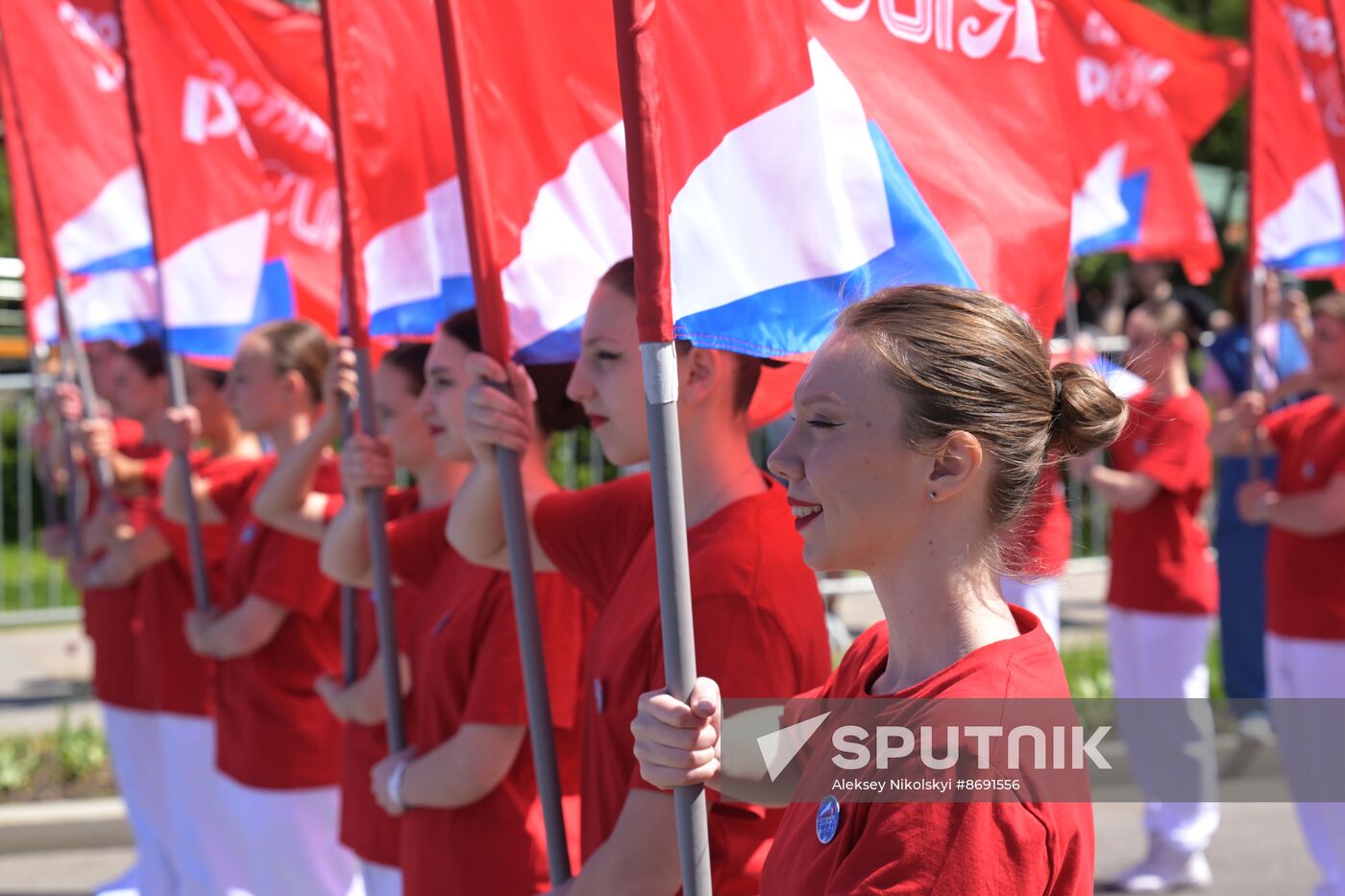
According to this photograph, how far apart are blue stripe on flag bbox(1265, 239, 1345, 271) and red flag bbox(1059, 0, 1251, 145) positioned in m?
1.98

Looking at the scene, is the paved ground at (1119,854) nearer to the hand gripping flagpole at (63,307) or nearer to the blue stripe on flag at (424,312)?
the hand gripping flagpole at (63,307)

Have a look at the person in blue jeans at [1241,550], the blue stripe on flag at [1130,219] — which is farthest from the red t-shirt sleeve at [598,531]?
the person in blue jeans at [1241,550]

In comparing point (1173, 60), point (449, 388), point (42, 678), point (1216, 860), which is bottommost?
point (1216, 860)

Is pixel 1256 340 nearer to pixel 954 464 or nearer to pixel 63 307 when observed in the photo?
pixel 954 464

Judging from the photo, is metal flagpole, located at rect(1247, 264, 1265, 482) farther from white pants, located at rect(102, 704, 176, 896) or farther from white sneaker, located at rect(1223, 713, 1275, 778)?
white pants, located at rect(102, 704, 176, 896)

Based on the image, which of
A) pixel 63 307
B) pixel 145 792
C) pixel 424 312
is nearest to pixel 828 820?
pixel 424 312

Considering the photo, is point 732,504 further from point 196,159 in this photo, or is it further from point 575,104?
point 196,159

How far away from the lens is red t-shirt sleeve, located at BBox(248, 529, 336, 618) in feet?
15.0

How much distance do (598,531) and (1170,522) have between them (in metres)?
3.90

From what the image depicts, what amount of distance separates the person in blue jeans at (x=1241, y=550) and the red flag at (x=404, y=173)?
5232 millimetres

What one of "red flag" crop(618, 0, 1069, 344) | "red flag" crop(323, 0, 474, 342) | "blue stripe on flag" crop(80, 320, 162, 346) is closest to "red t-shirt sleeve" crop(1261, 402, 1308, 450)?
"red flag" crop(618, 0, 1069, 344)

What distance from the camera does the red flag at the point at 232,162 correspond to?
4.85m

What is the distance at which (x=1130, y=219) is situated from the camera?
7.52 m

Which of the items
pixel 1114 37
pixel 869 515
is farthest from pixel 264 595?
pixel 1114 37
